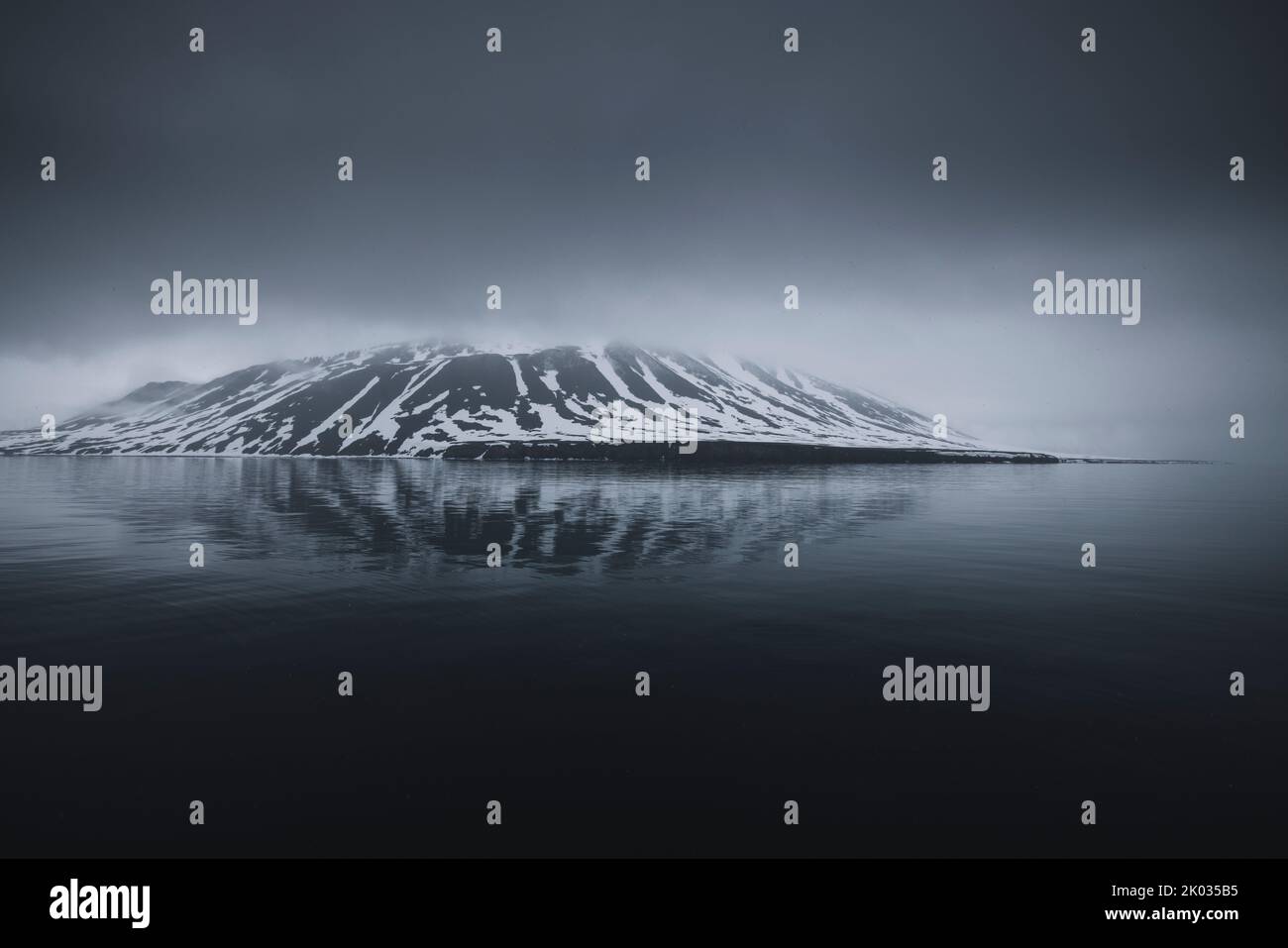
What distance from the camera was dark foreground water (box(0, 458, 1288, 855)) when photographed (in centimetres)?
1027

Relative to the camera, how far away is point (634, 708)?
14211 millimetres

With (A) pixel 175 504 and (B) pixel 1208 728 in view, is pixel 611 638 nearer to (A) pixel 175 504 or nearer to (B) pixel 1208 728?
(B) pixel 1208 728

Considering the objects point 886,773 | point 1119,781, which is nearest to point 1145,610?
point 1119,781

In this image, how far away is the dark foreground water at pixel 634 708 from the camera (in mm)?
10273

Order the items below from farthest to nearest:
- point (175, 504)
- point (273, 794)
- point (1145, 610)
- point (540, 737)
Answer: point (175, 504) → point (1145, 610) → point (540, 737) → point (273, 794)

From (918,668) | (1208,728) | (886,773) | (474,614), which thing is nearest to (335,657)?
(474,614)

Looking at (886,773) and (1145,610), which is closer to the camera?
(886,773)

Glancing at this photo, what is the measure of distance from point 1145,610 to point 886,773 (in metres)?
18.4

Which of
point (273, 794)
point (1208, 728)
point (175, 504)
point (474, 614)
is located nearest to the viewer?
point (273, 794)

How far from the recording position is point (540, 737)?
12711 millimetres

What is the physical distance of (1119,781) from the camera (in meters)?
11.4

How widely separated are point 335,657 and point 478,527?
94.8 feet
